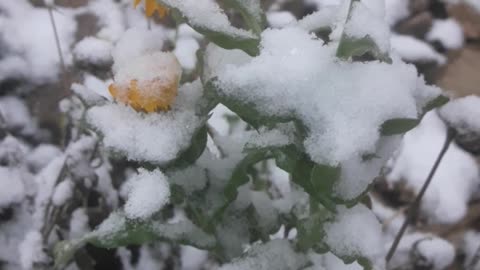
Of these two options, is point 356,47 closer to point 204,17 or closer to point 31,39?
point 204,17

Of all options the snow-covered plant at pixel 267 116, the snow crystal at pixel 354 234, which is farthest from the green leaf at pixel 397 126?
the snow crystal at pixel 354 234

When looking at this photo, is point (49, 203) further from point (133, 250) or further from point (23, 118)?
point (23, 118)

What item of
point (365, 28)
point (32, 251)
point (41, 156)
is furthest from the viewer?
point (41, 156)

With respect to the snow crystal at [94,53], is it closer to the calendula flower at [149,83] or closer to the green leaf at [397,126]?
the calendula flower at [149,83]

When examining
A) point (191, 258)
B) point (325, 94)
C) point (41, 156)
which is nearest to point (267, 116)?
point (325, 94)

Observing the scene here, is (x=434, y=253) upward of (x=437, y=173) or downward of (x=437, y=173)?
upward

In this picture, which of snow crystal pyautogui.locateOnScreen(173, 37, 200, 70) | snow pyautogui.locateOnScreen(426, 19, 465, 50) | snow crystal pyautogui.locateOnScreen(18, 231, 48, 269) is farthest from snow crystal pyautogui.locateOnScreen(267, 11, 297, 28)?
snow crystal pyautogui.locateOnScreen(18, 231, 48, 269)

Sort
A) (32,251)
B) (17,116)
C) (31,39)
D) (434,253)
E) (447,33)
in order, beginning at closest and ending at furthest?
(32,251) → (434,253) → (17,116) → (31,39) → (447,33)
